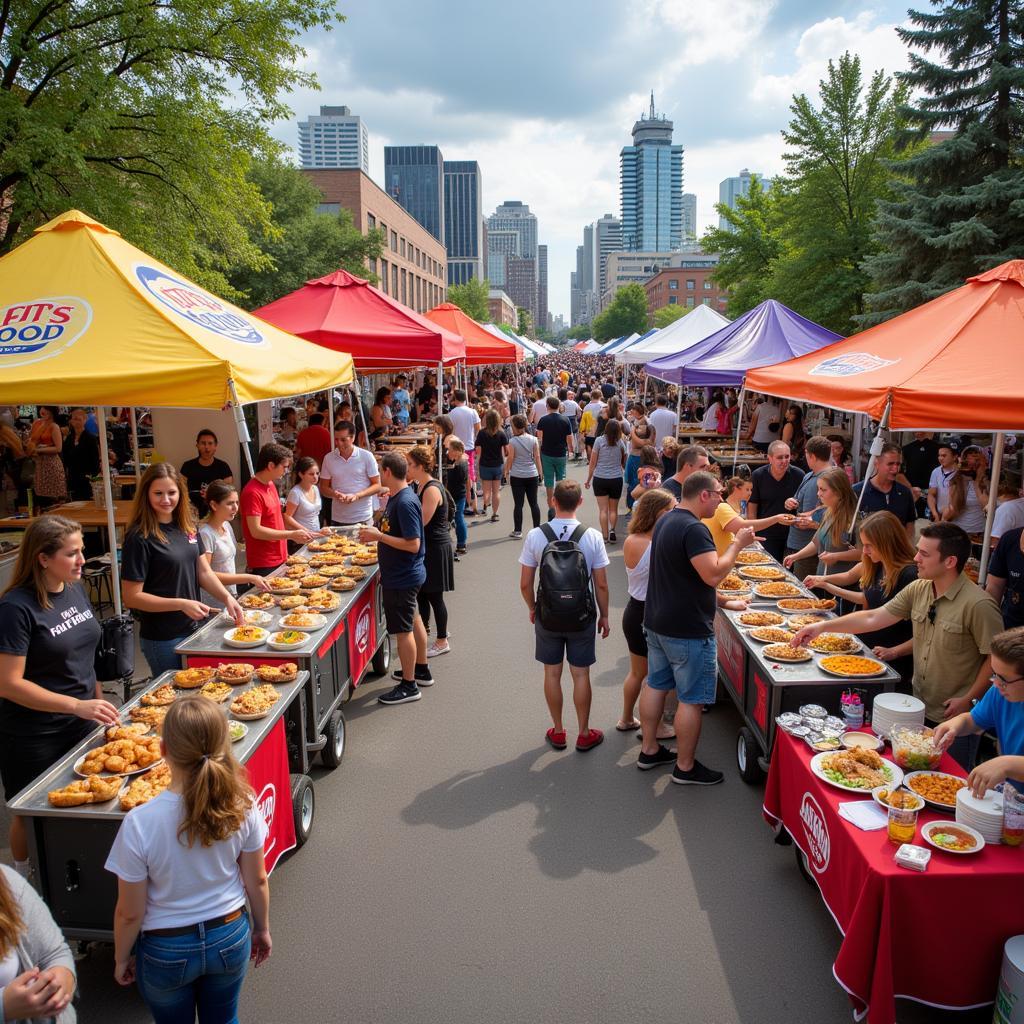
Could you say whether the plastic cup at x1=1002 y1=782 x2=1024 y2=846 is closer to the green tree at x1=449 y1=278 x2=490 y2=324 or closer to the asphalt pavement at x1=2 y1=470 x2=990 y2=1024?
the asphalt pavement at x1=2 y1=470 x2=990 y2=1024

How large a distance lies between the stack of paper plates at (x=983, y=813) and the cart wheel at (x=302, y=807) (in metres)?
3.53

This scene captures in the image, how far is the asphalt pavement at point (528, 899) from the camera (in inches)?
142

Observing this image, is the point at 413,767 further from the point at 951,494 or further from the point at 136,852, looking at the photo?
the point at 951,494

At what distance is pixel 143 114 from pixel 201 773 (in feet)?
45.0

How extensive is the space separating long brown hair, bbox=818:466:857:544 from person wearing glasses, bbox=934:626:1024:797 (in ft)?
10.4

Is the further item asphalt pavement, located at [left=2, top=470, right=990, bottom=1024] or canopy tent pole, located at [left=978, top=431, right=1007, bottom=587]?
canopy tent pole, located at [left=978, top=431, right=1007, bottom=587]

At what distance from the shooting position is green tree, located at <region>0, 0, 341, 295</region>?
37.5ft

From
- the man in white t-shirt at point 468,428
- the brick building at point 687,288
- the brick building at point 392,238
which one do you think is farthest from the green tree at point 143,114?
the brick building at point 687,288

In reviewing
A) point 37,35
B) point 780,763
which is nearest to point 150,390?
point 780,763

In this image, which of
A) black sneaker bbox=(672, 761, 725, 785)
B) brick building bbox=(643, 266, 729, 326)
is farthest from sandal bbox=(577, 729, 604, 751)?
brick building bbox=(643, 266, 729, 326)

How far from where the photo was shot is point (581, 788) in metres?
5.51

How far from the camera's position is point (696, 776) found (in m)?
5.55

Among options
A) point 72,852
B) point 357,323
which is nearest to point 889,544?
point 72,852

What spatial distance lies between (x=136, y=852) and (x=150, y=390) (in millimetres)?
3230
